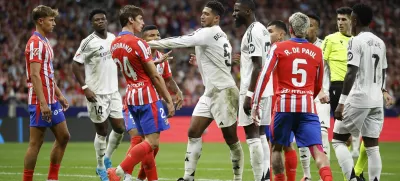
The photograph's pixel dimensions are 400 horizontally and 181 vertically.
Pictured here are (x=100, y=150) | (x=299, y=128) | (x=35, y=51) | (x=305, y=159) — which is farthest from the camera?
(x=100, y=150)

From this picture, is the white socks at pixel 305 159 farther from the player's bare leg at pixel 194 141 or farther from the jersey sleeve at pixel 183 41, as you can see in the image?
the jersey sleeve at pixel 183 41

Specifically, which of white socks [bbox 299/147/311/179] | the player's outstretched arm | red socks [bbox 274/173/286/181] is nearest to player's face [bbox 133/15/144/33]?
the player's outstretched arm

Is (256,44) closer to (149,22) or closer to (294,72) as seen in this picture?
(294,72)

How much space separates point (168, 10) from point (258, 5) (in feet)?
14.6

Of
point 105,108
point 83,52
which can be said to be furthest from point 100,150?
point 83,52

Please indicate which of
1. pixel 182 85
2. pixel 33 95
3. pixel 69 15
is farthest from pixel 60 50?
pixel 33 95

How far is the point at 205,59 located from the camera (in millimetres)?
10695

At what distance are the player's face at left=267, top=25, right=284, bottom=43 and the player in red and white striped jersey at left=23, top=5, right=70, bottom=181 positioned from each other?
328cm

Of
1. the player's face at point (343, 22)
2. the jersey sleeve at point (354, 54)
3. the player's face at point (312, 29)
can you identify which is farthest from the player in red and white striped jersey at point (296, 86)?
the player's face at point (312, 29)

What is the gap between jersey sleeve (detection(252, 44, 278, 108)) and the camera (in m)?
9.22

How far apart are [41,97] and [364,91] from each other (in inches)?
175

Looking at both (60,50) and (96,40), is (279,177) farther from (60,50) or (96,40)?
(60,50)

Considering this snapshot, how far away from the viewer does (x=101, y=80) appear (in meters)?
13.4

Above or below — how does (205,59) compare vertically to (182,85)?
above
